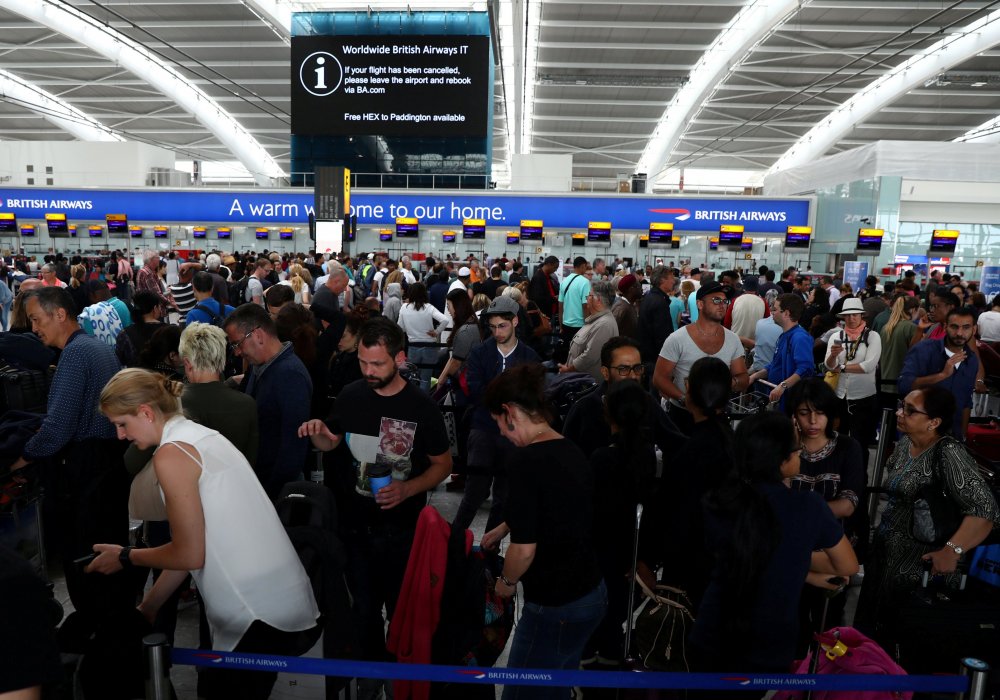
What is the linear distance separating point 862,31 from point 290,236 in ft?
66.7

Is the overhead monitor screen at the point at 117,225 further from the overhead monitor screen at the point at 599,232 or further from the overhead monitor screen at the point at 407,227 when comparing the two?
the overhead monitor screen at the point at 599,232

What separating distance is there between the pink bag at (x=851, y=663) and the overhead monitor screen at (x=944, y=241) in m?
17.6

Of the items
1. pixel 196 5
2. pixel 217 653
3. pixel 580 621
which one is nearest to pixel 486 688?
pixel 580 621

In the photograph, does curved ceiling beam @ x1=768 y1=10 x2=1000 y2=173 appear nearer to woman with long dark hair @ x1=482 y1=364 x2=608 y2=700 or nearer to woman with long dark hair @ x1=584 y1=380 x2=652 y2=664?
woman with long dark hair @ x1=584 y1=380 x2=652 y2=664

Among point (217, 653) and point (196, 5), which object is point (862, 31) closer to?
point (196, 5)

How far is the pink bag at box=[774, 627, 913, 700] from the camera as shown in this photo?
8.02 ft

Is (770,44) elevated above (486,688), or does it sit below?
above

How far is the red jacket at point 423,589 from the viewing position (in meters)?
2.56

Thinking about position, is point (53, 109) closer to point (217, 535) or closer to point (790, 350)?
point (790, 350)

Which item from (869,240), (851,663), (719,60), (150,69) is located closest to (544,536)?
(851,663)

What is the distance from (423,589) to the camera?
2.56 m

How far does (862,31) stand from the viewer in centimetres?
2514

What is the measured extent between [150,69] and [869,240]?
28204 mm

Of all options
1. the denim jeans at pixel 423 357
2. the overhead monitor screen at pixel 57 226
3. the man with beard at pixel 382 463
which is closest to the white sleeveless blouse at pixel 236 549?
the man with beard at pixel 382 463
